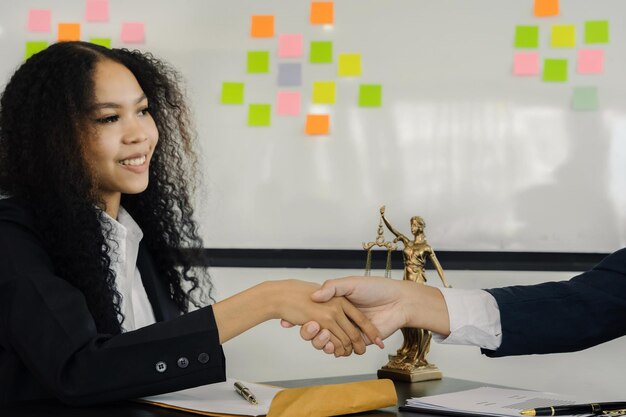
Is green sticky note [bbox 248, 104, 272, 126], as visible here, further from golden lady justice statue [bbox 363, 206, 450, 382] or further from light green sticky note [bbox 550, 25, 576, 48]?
light green sticky note [bbox 550, 25, 576, 48]

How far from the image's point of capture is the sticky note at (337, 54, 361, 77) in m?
2.34

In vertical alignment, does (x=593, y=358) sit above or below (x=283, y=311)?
below

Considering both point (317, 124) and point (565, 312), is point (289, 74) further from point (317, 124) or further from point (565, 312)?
point (565, 312)

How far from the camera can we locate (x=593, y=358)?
2.21 m

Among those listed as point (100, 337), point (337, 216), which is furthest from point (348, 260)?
point (100, 337)

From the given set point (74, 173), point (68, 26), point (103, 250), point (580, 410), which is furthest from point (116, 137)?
point (580, 410)

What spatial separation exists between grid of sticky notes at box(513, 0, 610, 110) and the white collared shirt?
1.10m

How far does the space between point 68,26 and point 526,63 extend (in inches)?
51.8

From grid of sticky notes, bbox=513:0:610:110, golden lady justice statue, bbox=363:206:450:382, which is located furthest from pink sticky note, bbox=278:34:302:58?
golden lady justice statue, bbox=363:206:450:382

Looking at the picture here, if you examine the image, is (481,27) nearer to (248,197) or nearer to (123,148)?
(248,197)

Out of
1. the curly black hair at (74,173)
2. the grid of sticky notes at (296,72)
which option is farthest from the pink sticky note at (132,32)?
the curly black hair at (74,173)

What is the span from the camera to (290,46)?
238 centimetres

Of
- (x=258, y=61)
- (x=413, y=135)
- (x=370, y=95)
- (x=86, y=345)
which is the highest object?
(x=258, y=61)

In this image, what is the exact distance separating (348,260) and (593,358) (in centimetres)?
69
